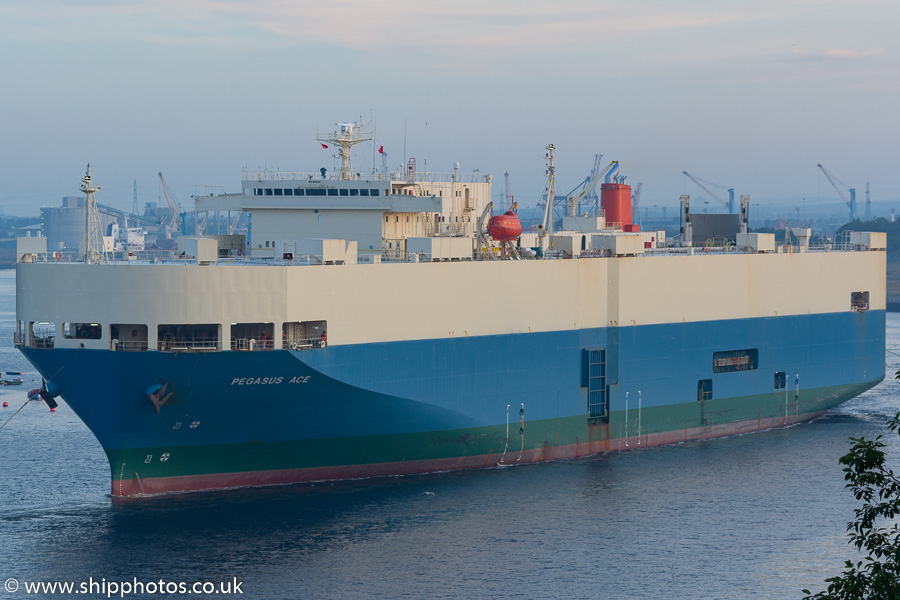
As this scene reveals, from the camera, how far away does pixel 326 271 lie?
3412 centimetres

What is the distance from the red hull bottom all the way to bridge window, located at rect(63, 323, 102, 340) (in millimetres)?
3867

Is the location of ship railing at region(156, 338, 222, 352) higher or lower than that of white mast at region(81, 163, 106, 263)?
lower

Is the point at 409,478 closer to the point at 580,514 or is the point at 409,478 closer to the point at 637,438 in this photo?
the point at 580,514

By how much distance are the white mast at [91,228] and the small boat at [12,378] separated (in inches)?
1007

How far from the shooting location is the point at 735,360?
45.7 metres

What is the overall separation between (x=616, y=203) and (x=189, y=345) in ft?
82.9

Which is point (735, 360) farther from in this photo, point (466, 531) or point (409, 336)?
point (466, 531)

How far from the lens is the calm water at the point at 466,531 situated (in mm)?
27750

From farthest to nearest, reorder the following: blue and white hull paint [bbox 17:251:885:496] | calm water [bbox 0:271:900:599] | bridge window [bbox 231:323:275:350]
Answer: bridge window [bbox 231:323:275:350]
blue and white hull paint [bbox 17:251:885:496]
calm water [bbox 0:271:900:599]

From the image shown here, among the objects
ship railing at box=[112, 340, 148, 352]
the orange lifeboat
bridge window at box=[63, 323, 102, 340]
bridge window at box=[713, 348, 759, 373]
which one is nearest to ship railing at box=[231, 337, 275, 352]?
ship railing at box=[112, 340, 148, 352]

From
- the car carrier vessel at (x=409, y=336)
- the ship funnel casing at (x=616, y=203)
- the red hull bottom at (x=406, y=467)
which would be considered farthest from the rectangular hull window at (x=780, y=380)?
the ship funnel casing at (x=616, y=203)

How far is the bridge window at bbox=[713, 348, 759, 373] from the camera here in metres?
45.0

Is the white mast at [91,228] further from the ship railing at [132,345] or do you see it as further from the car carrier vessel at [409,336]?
the ship railing at [132,345]

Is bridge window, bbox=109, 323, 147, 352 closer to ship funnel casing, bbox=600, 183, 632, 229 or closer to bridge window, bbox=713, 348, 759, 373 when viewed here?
bridge window, bbox=713, 348, 759, 373
